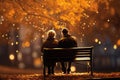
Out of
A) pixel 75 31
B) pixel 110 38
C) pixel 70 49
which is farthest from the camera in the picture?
pixel 110 38

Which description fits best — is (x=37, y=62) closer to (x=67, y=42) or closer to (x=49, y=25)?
(x=49, y=25)

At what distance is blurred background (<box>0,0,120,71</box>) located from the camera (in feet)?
63.9

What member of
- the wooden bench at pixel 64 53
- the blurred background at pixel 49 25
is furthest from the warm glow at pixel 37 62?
the wooden bench at pixel 64 53

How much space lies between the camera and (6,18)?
1966cm

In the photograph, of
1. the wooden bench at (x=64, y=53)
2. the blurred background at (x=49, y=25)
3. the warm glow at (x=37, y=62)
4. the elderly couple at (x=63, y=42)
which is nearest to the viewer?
the wooden bench at (x=64, y=53)

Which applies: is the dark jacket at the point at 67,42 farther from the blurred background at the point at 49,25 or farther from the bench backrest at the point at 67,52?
the blurred background at the point at 49,25

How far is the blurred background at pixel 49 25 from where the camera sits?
19.5 metres

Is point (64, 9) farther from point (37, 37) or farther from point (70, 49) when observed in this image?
point (70, 49)

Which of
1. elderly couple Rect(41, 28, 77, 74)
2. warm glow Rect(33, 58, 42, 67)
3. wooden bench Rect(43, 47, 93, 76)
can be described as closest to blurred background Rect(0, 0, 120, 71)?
warm glow Rect(33, 58, 42, 67)

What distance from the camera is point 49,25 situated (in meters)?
20.2

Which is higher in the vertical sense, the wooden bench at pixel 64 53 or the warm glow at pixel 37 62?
the warm glow at pixel 37 62

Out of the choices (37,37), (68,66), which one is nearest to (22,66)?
(37,37)

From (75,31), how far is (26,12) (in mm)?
2609

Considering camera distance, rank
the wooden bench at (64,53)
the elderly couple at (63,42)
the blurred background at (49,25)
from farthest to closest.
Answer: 1. the blurred background at (49,25)
2. the elderly couple at (63,42)
3. the wooden bench at (64,53)
